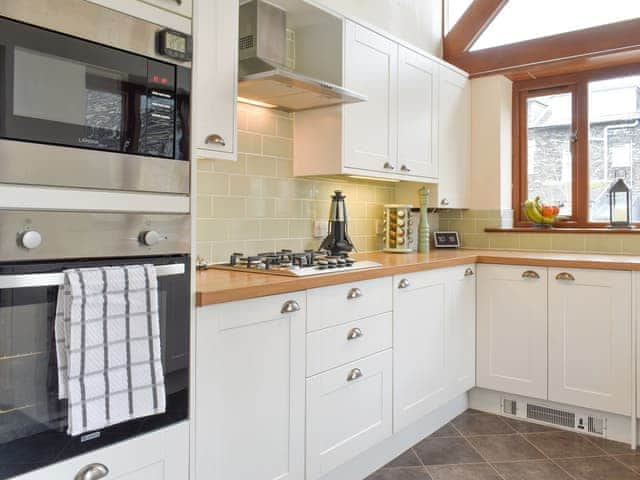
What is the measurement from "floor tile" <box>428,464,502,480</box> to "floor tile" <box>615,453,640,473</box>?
68 centimetres

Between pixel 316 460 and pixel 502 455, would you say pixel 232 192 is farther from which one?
pixel 502 455

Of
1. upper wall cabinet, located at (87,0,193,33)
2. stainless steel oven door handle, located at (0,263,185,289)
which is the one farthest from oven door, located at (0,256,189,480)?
upper wall cabinet, located at (87,0,193,33)

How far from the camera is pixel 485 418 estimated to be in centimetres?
310

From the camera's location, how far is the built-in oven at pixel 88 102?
3.78 ft

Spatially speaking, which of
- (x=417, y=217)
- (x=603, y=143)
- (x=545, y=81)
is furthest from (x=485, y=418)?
(x=545, y=81)

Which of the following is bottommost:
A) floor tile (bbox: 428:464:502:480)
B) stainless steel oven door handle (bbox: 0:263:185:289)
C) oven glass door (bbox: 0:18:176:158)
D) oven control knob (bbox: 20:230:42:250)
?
floor tile (bbox: 428:464:502:480)

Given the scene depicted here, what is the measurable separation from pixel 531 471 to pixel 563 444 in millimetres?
424

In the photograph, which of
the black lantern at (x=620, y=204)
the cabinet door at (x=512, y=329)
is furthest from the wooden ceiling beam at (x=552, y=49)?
the cabinet door at (x=512, y=329)

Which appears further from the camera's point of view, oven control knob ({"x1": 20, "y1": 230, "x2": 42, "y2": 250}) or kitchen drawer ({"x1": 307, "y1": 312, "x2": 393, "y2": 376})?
kitchen drawer ({"x1": 307, "y1": 312, "x2": 393, "y2": 376})

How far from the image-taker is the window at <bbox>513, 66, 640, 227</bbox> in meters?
3.46

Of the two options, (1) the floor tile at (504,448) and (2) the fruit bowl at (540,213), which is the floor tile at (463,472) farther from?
(2) the fruit bowl at (540,213)

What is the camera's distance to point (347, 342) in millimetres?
2160

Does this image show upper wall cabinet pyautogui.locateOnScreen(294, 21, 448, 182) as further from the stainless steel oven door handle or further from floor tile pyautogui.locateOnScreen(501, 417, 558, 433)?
the stainless steel oven door handle

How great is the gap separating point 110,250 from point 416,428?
199 centimetres
